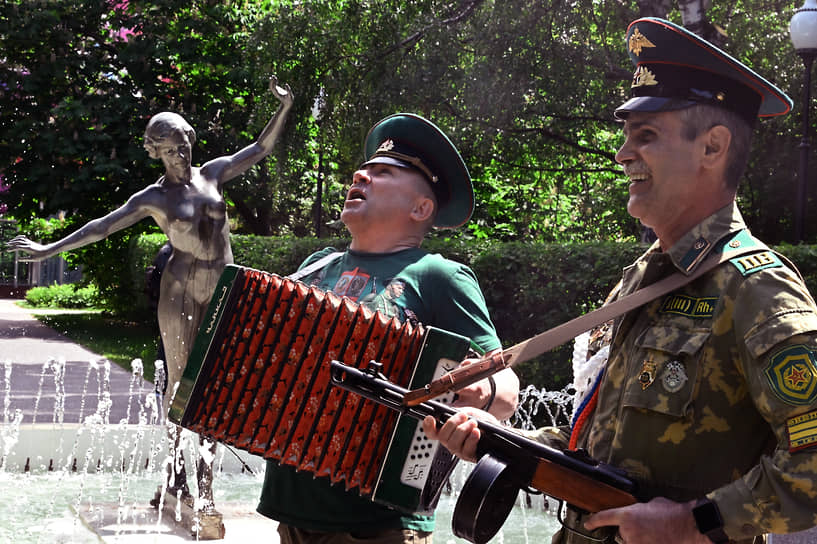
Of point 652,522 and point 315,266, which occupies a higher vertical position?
point 315,266

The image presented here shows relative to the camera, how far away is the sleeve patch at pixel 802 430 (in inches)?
65.1

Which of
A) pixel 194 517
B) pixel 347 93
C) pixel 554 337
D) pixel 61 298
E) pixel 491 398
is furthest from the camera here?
pixel 61 298

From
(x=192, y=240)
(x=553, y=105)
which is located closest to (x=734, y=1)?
(x=553, y=105)

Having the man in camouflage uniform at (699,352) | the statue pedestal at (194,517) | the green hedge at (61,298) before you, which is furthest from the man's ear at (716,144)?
the green hedge at (61,298)

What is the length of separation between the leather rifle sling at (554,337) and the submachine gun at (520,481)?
6.3 inches

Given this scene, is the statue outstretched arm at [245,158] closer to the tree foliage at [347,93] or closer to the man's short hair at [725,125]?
the man's short hair at [725,125]

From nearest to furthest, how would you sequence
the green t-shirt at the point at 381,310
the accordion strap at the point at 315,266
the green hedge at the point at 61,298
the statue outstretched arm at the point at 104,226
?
the green t-shirt at the point at 381,310
the accordion strap at the point at 315,266
the statue outstretched arm at the point at 104,226
the green hedge at the point at 61,298

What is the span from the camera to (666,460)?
1.88 metres

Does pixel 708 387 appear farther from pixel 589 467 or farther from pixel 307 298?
pixel 307 298

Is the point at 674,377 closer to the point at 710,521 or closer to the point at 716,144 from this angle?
the point at 710,521

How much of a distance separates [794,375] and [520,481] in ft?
1.93

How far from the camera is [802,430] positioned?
1.67m

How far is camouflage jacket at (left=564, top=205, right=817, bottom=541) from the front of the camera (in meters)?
1.67

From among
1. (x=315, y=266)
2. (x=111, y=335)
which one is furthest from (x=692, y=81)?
(x=111, y=335)
